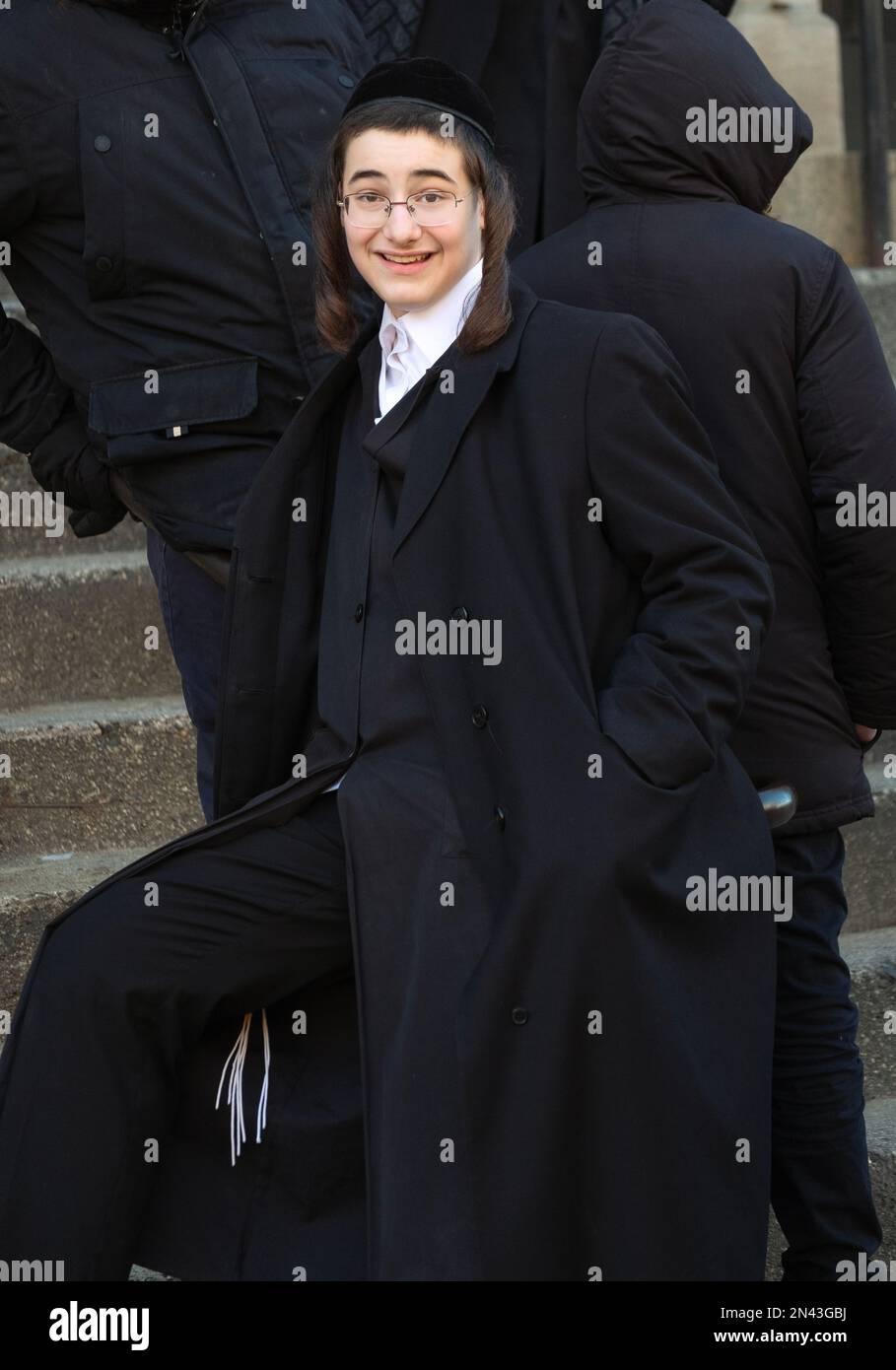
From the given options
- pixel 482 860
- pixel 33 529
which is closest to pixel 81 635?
pixel 33 529

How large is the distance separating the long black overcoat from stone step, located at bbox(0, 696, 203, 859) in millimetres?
1201

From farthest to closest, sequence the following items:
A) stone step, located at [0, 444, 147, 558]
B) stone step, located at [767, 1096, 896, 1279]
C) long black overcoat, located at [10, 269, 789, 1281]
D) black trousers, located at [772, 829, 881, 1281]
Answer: stone step, located at [0, 444, 147, 558] < stone step, located at [767, 1096, 896, 1279] < black trousers, located at [772, 829, 881, 1281] < long black overcoat, located at [10, 269, 789, 1281]

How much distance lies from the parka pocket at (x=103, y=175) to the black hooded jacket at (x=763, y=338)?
2.08ft

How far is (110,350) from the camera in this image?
2.92 meters

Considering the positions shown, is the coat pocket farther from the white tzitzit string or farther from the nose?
the white tzitzit string

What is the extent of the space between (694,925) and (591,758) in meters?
0.25

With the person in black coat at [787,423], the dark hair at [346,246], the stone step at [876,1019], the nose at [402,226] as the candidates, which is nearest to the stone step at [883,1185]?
the stone step at [876,1019]

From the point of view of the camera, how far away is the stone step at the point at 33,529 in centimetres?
414

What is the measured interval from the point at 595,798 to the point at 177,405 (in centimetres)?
94

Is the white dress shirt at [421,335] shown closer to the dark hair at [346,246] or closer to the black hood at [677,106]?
the dark hair at [346,246]

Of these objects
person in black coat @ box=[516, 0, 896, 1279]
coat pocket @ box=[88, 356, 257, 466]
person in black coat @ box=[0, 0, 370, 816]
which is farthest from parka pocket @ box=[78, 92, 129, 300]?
person in black coat @ box=[516, 0, 896, 1279]

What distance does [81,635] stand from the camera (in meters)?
3.94

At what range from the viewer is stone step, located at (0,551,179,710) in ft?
12.8

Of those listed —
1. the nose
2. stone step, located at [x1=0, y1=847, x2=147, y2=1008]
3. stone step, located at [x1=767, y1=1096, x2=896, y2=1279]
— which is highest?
the nose
